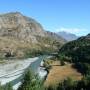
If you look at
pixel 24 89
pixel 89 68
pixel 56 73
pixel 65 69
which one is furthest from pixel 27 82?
pixel 65 69

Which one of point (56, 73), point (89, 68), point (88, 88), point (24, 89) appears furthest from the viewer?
point (56, 73)

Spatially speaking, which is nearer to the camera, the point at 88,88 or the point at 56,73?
the point at 88,88

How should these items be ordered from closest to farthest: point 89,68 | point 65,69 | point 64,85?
point 64,85 < point 89,68 < point 65,69

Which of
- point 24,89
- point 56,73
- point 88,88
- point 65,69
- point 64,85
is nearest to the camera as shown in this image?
point 24,89

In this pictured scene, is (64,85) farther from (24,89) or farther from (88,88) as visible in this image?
(24,89)

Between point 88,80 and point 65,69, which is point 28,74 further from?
point 65,69

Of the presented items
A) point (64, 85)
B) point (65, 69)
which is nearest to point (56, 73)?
point (65, 69)

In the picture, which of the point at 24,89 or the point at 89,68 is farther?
the point at 89,68

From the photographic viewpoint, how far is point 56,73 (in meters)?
179

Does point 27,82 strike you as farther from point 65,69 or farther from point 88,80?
point 65,69

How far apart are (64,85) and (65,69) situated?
9751 cm

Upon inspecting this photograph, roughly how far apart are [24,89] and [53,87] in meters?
18.4

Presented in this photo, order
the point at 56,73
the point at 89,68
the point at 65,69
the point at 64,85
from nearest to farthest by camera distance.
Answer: the point at 64,85, the point at 89,68, the point at 56,73, the point at 65,69

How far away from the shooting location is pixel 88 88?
92.7 m
